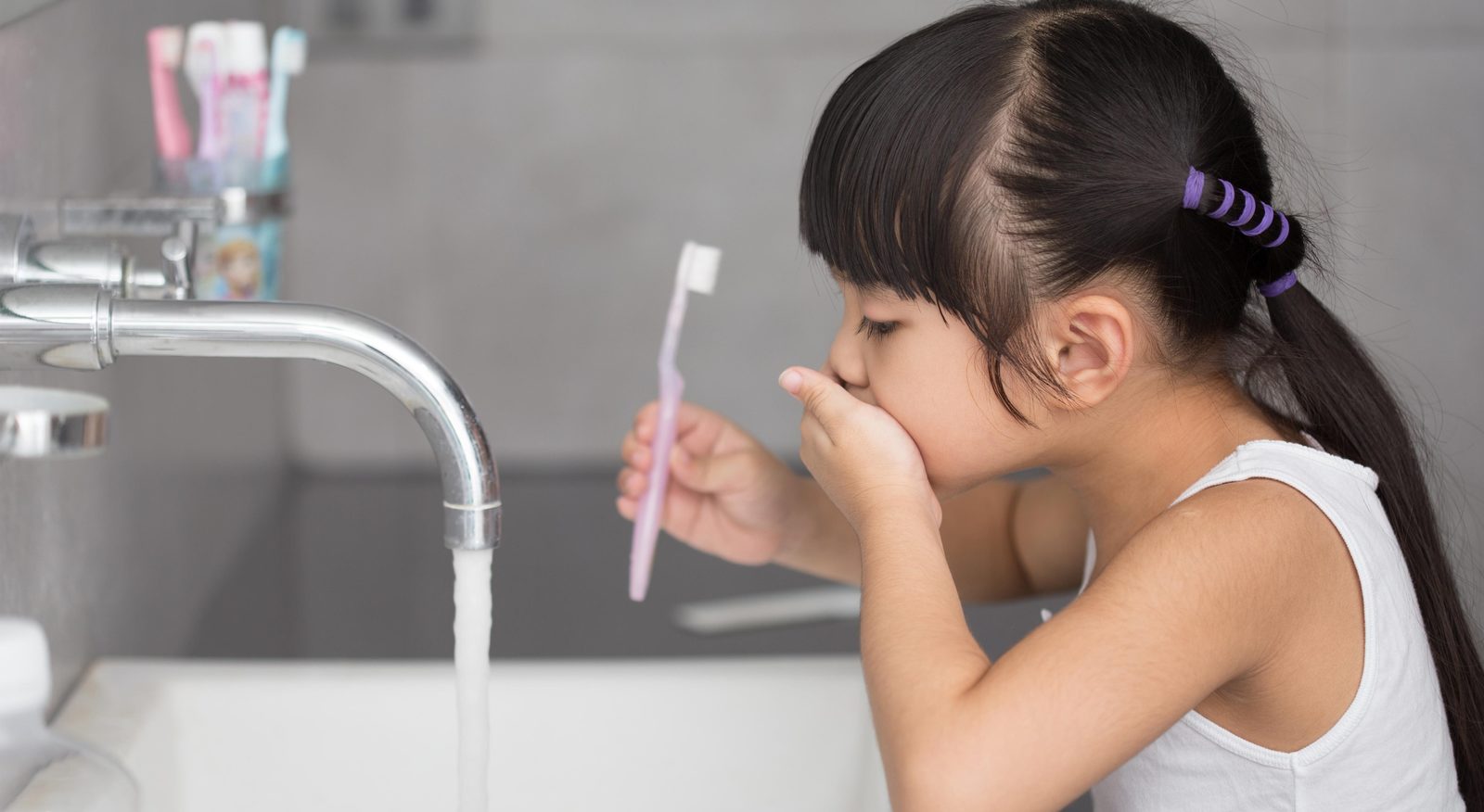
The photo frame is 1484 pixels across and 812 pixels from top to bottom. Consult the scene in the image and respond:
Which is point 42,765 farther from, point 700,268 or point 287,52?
point 287,52

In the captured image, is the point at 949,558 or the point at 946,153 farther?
the point at 949,558

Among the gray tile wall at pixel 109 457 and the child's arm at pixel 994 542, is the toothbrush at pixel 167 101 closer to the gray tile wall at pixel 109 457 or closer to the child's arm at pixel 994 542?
the gray tile wall at pixel 109 457

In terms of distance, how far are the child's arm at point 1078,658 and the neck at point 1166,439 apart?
9cm

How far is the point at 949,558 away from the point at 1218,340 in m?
0.28

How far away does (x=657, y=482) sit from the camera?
839 mm

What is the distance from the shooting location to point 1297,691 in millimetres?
689

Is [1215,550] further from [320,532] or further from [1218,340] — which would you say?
[320,532]

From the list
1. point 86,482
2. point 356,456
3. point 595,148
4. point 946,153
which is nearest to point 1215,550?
point 946,153

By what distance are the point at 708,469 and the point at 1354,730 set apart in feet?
1.26

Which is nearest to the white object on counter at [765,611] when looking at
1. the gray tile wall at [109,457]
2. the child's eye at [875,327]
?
the gray tile wall at [109,457]

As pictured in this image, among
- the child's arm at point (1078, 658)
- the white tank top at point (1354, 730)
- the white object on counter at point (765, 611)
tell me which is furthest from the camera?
the white object on counter at point (765, 611)

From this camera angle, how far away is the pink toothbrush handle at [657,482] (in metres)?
0.81

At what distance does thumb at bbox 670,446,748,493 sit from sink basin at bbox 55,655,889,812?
0.13m

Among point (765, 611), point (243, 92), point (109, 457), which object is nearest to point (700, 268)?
point (243, 92)
